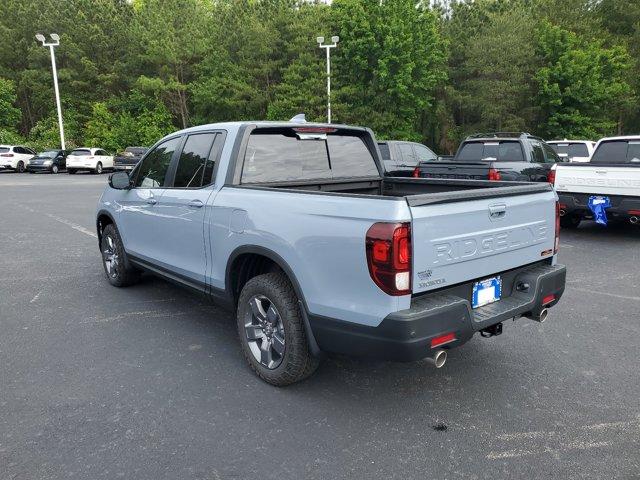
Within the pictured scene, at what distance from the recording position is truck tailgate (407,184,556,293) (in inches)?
109

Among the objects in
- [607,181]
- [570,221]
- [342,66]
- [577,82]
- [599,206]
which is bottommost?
[570,221]

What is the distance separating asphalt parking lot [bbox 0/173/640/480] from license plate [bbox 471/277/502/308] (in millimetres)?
666

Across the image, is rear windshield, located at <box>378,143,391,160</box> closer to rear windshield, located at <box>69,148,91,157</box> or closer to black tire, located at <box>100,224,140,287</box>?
black tire, located at <box>100,224,140,287</box>

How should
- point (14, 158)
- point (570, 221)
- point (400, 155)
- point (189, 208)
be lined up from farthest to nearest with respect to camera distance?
point (14, 158) → point (400, 155) → point (570, 221) → point (189, 208)

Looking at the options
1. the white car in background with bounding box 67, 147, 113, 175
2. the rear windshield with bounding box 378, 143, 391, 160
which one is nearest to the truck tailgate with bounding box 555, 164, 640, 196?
the rear windshield with bounding box 378, 143, 391, 160

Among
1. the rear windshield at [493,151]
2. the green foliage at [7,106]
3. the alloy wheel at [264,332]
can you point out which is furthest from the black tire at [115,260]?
the green foliage at [7,106]

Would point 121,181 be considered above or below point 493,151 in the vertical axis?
below

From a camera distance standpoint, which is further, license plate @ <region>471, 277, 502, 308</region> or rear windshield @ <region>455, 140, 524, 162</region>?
rear windshield @ <region>455, 140, 524, 162</region>

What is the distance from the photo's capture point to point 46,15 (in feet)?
144

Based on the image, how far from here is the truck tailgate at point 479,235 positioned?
9.07 feet

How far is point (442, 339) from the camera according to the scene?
2824 mm

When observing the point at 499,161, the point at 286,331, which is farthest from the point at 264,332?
the point at 499,161

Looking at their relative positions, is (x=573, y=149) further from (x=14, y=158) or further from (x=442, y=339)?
(x=14, y=158)

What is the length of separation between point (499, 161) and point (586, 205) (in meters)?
2.68
